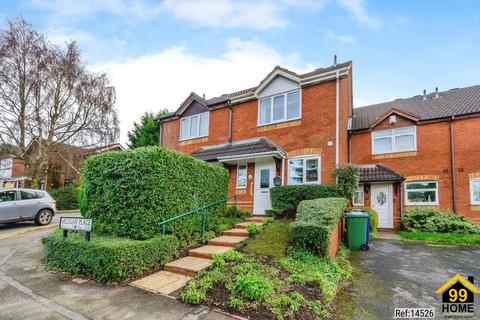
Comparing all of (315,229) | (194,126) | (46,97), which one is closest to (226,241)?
(315,229)

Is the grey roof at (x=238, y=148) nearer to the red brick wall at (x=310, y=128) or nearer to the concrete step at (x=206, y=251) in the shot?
the red brick wall at (x=310, y=128)

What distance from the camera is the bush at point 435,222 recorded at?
36.0 feet

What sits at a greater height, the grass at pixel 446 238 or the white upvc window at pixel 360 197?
the white upvc window at pixel 360 197

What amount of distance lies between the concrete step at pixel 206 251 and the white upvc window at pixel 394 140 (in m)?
11.8

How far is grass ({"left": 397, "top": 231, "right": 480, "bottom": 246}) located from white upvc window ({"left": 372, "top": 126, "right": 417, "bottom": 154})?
484 cm

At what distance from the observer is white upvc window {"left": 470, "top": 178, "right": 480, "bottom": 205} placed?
1173 cm

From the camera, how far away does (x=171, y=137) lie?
16219 millimetres

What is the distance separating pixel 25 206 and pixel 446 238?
18535 mm

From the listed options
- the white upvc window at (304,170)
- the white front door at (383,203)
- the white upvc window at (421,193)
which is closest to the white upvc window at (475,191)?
the white upvc window at (421,193)

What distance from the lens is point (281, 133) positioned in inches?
462

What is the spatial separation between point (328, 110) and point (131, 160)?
333 inches

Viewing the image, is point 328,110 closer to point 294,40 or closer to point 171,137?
point 294,40

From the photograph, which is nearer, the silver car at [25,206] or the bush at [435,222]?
the silver car at [25,206]

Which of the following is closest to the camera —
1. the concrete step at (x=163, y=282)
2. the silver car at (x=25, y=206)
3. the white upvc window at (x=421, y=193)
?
the concrete step at (x=163, y=282)
